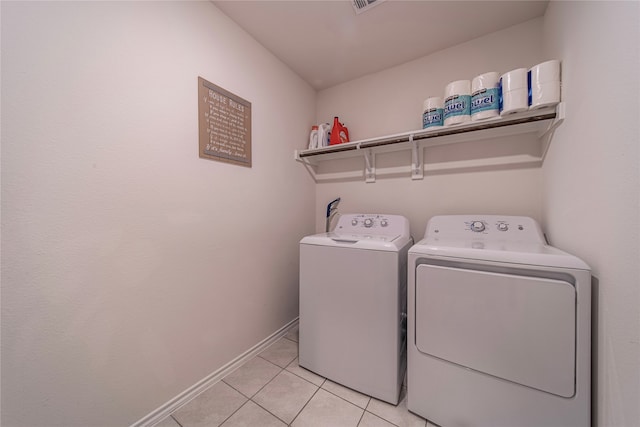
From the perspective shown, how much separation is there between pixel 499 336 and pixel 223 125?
193 centimetres

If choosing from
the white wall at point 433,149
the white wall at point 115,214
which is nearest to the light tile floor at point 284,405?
the white wall at point 115,214

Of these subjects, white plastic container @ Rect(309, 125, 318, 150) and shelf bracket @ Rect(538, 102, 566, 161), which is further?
white plastic container @ Rect(309, 125, 318, 150)

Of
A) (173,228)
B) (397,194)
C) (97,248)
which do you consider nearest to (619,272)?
(397,194)

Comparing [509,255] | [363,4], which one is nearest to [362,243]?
[509,255]

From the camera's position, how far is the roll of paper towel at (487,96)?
52.4 inches

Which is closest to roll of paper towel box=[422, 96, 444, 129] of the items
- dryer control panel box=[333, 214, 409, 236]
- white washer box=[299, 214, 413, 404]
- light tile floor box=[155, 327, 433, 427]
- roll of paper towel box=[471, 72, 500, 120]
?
roll of paper towel box=[471, 72, 500, 120]

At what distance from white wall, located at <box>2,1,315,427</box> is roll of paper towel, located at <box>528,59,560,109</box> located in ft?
5.94

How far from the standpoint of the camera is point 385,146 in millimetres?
1872

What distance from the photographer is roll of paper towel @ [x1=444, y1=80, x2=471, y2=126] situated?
4.69 feet

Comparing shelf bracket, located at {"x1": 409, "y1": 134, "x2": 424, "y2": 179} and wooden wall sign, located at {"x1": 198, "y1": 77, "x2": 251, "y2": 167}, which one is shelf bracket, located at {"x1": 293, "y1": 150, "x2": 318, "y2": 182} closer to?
wooden wall sign, located at {"x1": 198, "y1": 77, "x2": 251, "y2": 167}

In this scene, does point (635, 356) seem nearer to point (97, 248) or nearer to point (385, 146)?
point (385, 146)

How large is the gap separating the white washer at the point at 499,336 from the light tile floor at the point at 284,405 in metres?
0.22

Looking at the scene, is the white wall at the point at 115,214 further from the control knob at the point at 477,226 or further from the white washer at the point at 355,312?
the control knob at the point at 477,226

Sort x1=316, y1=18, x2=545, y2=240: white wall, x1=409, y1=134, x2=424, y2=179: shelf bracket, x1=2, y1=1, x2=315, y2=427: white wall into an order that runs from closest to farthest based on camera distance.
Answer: x1=2, y1=1, x2=315, y2=427: white wall < x1=316, y1=18, x2=545, y2=240: white wall < x1=409, y1=134, x2=424, y2=179: shelf bracket
